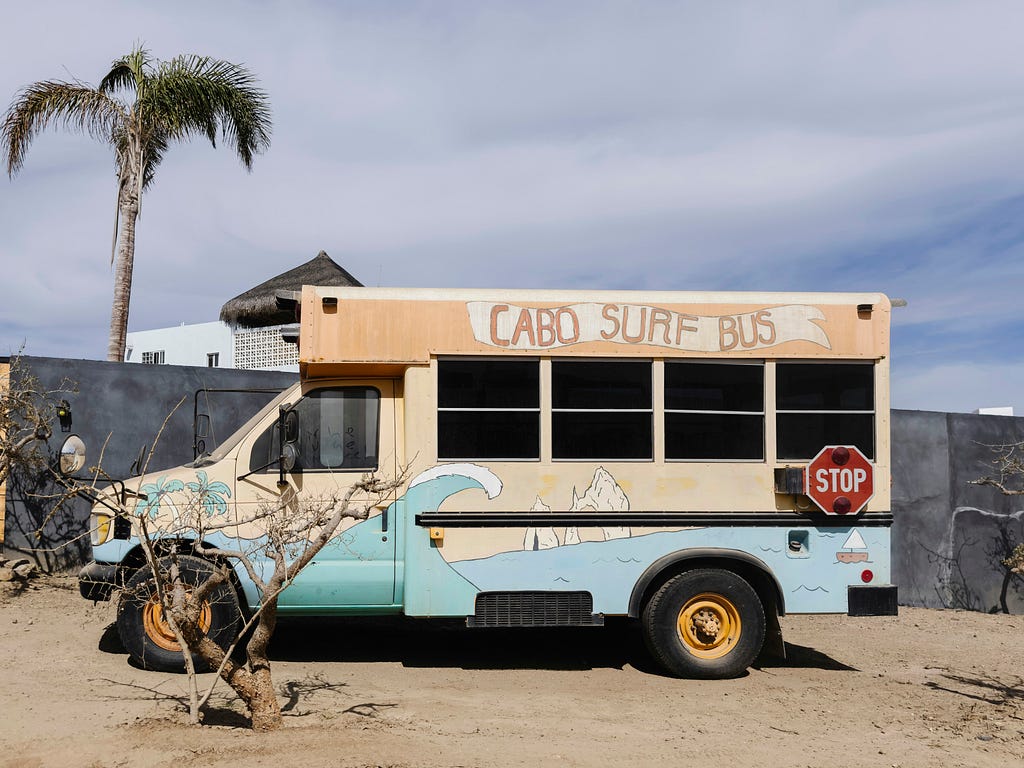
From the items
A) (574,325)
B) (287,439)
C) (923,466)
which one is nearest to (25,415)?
(287,439)

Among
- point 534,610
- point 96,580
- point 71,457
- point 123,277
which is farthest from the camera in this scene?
point 123,277

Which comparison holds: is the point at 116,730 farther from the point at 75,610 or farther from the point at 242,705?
the point at 75,610

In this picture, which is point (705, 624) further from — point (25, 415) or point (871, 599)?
point (25, 415)

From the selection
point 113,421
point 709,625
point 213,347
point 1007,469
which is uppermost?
point 213,347

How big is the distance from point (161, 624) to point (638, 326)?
4272 millimetres

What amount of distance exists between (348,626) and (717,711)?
4027 millimetres

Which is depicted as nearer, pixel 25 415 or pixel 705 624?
pixel 705 624

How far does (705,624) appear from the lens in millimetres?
6980

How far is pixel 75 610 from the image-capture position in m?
9.03

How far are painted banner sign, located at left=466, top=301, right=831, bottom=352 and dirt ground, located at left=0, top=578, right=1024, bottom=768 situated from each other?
2.65 m

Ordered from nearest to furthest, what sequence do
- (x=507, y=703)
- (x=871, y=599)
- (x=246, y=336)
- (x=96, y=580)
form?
1. (x=507, y=703)
2. (x=96, y=580)
3. (x=871, y=599)
4. (x=246, y=336)

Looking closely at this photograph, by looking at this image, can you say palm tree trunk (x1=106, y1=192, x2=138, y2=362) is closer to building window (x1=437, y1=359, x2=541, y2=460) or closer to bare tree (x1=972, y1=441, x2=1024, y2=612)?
building window (x1=437, y1=359, x2=541, y2=460)

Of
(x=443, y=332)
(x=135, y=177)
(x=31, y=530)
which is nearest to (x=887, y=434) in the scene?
(x=443, y=332)

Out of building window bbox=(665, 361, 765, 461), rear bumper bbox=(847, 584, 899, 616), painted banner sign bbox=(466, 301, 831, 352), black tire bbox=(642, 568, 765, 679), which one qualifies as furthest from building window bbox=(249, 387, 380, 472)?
rear bumper bbox=(847, 584, 899, 616)
